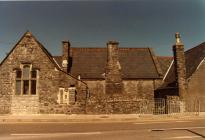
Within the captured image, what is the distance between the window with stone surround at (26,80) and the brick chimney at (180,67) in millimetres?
12874

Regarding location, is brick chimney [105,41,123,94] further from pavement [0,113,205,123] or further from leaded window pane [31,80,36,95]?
leaded window pane [31,80,36,95]

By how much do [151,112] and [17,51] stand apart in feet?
43.2

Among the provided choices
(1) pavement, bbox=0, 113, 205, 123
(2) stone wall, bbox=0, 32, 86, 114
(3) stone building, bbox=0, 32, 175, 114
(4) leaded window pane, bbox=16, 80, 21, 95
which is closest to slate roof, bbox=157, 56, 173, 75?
(3) stone building, bbox=0, 32, 175, 114

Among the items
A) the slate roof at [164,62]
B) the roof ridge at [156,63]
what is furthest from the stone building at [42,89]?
the slate roof at [164,62]

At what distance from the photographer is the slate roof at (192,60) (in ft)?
87.8

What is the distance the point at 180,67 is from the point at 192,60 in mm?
3455

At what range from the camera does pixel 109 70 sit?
2762 cm

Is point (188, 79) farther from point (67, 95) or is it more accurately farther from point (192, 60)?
point (67, 95)

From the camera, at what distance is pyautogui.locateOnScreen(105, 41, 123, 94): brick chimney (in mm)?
27141

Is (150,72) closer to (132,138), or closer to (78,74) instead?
→ (78,74)

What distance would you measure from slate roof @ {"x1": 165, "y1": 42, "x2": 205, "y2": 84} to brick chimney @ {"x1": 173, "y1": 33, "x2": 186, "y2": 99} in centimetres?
104

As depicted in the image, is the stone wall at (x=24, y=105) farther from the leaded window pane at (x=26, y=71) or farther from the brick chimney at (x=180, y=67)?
the brick chimney at (x=180, y=67)

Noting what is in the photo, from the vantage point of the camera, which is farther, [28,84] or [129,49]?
[129,49]

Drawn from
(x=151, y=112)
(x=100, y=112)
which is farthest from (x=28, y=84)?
(x=151, y=112)
